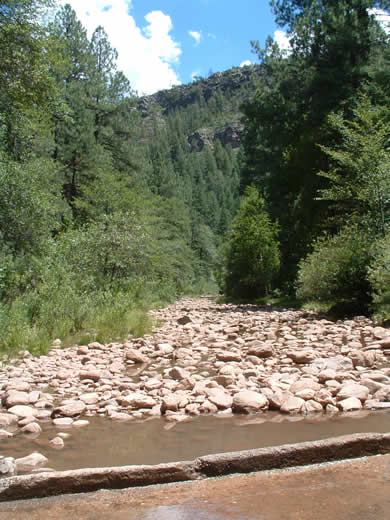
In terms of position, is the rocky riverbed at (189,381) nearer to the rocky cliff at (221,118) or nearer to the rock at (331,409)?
the rock at (331,409)

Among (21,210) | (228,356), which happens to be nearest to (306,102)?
(21,210)

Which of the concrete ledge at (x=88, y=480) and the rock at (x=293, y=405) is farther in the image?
the rock at (x=293, y=405)

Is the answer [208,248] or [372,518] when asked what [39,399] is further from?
[208,248]

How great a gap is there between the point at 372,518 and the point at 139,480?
1.49m

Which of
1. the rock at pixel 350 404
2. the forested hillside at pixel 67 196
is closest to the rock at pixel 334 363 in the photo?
the rock at pixel 350 404

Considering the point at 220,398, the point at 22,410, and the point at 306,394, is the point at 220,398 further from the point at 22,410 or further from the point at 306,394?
the point at 22,410

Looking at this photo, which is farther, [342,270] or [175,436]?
[342,270]

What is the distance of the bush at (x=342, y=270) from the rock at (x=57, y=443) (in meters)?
10.8

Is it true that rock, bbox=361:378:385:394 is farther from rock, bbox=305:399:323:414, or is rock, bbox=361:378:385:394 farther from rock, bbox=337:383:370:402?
rock, bbox=305:399:323:414

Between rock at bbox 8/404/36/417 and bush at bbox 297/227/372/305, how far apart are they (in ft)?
34.4

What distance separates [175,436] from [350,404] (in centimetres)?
197

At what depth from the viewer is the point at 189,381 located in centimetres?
611

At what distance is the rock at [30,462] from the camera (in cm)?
361

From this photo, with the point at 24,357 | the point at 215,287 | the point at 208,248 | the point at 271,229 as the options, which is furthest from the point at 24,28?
the point at 208,248
